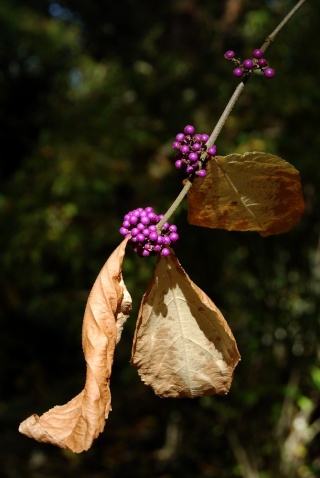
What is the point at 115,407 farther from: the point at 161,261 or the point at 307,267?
the point at 161,261

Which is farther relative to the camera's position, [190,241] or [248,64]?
[190,241]

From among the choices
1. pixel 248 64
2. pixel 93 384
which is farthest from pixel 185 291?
pixel 248 64

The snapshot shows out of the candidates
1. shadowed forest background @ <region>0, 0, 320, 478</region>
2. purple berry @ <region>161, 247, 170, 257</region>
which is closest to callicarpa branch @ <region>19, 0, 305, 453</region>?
purple berry @ <region>161, 247, 170, 257</region>

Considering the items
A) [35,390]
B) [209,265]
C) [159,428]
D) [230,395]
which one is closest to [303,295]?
[209,265]

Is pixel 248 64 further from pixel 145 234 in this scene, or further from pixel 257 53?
pixel 145 234

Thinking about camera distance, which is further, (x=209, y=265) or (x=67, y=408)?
(x=209, y=265)
